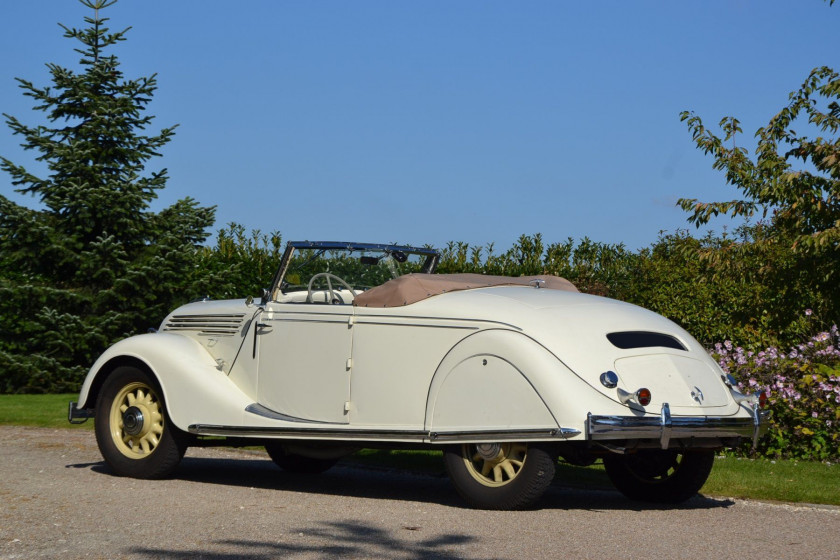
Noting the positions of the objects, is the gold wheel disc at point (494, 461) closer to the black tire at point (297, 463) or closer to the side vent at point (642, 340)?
the side vent at point (642, 340)

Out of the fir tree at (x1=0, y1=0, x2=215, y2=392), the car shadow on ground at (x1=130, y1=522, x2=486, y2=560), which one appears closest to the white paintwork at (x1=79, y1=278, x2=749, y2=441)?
the car shadow on ground at (x1=130, y1=522, x2=486, y2=560)

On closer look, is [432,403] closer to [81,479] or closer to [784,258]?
[81,479]

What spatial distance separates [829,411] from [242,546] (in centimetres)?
692

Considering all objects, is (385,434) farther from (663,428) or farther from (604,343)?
(663,428)

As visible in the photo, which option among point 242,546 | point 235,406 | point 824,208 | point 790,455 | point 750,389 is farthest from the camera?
point 824,208

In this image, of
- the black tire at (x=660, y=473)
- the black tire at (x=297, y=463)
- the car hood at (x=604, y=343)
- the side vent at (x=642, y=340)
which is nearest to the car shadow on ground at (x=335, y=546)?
the car hood at (x=604, y=343)

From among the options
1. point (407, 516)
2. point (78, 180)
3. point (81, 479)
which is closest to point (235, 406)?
point (81, 479)

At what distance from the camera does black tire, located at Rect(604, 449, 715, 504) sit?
25.2 feet

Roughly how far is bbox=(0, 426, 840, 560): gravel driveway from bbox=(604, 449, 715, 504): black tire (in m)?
0.14

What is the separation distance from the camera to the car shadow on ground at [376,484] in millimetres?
7736

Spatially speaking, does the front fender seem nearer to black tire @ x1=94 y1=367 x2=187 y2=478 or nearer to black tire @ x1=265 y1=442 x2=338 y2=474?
black tire @ x1=94 y1=367 x2=187 y2=478

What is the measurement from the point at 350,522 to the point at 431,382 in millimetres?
1177

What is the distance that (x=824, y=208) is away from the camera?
12023 millimetres

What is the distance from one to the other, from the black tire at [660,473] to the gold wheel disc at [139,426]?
11.9 ft
